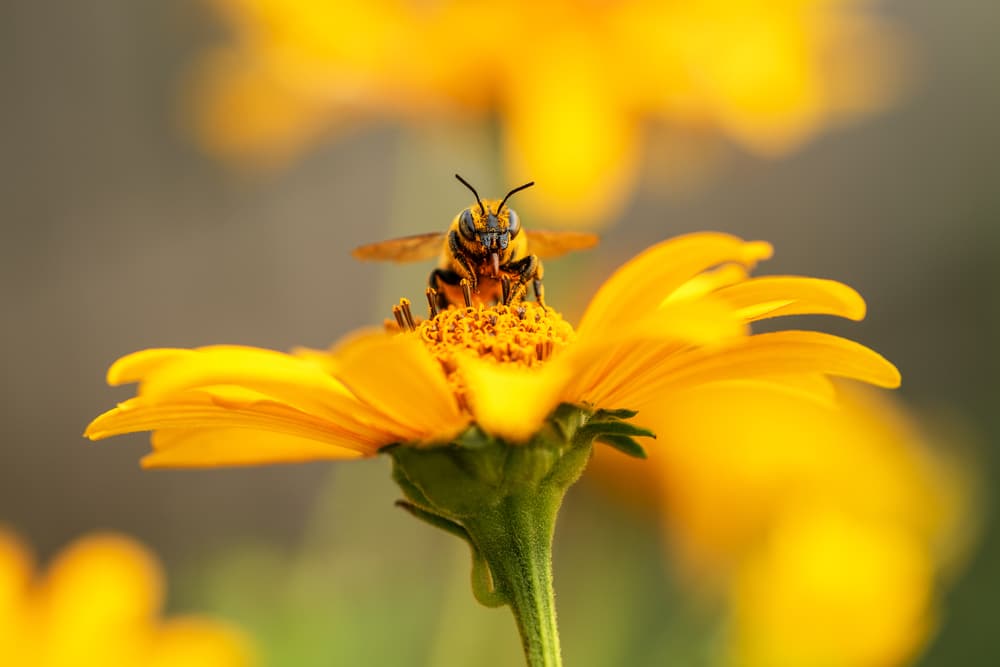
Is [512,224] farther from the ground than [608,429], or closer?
farther from the ground

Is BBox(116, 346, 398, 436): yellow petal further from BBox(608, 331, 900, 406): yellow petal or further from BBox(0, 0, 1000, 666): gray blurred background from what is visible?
BBox(0, 0, 1000, 666): gray blurred background

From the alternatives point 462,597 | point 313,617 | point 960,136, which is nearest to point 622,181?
point 462,597

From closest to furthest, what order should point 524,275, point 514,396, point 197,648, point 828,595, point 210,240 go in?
1. point 514,396
2. point 524,275
3. point 197,648
4. point 828,595
5. point 210,240

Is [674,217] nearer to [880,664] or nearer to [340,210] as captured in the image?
[340,210]

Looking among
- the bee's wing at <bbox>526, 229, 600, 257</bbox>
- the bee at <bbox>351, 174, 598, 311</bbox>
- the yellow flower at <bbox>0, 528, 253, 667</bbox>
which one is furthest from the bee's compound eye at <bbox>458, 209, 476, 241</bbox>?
the yellow flower at <bbox>0, 528, 253, 667</bbox>

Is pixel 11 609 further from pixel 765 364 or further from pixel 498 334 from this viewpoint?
pixel 765 364

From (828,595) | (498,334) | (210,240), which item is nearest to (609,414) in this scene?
(498,334)
